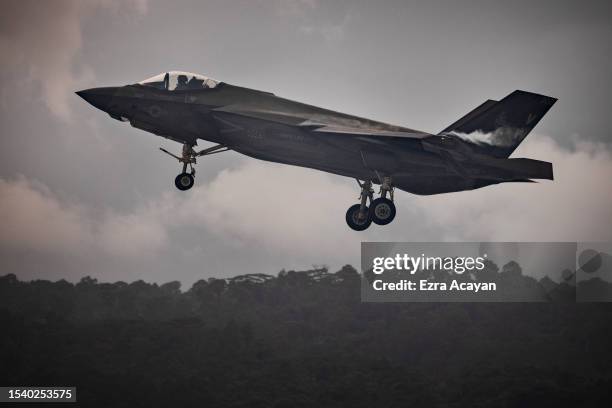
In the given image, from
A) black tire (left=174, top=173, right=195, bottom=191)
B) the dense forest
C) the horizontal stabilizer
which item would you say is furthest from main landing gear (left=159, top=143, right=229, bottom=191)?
the dense forest

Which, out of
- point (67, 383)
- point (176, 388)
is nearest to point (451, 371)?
point (176, 388)

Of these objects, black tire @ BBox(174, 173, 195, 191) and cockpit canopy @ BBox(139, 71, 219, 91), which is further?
cockpit canopy @ BBox(139, 71, 219, 91)

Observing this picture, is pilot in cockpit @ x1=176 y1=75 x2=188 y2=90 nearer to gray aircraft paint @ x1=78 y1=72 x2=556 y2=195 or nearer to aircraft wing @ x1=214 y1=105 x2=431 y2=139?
gray aircraft paint @ x1=78 y1=72 x2=556 y2=195

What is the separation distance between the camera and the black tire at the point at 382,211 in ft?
136

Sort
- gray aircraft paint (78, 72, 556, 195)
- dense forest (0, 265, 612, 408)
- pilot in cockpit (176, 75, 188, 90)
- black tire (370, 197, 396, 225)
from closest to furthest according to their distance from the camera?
gray aircraft paint (78, 72, 556, 195) < black tire (370, 197, 396, 225) < pilot in cockpit (176, 75, 188, 90) < dense forest (0, 265, 612, 408)

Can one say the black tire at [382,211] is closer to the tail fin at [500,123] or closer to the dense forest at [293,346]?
the tail fin at [500,123]

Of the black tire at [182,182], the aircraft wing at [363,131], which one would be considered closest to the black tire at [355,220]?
the aircraft wing at [363,131]

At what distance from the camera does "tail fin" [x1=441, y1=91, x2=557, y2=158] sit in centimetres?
4131

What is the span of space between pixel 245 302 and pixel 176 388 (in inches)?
1910

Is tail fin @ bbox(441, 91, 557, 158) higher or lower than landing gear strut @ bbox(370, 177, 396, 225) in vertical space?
higher

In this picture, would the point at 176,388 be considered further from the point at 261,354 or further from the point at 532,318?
the point at 532,318

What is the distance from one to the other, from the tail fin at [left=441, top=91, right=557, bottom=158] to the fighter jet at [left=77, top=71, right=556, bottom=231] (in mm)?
42

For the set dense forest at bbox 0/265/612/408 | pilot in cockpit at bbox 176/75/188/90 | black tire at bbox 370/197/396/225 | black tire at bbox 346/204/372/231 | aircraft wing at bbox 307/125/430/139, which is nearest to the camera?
aircraft wing at bbox 307/125/430/139

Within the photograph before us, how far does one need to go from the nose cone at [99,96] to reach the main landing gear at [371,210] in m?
11.0
